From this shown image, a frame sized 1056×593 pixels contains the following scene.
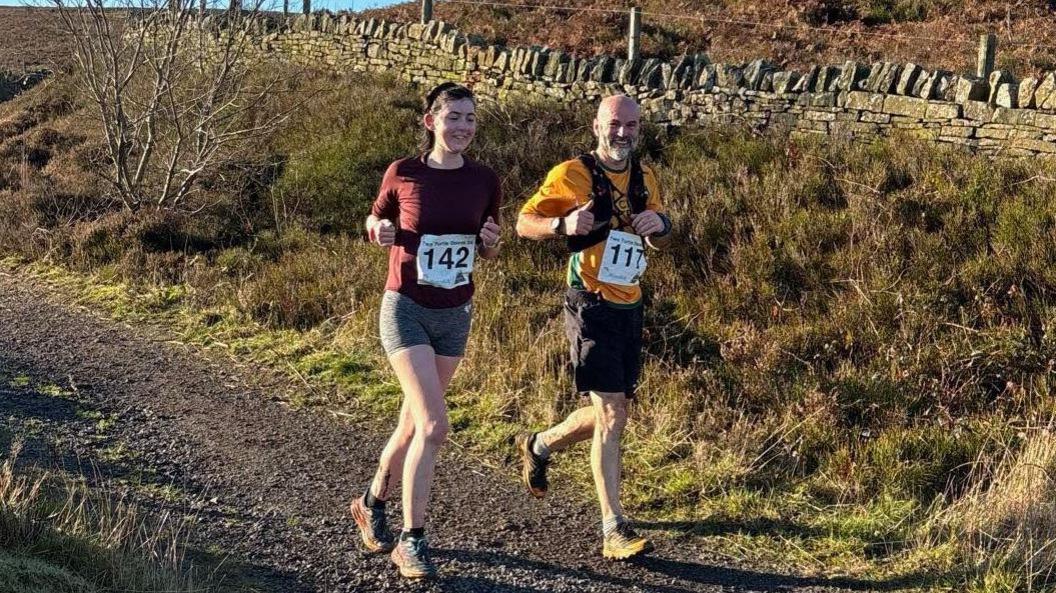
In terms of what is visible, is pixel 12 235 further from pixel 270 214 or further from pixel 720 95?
pixel 720 95

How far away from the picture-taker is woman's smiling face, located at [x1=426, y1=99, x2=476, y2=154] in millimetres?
3951

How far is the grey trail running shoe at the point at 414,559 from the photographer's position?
3949 millimetres

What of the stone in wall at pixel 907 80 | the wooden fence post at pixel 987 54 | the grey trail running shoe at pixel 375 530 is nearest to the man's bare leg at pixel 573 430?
the grey trail running shoe at pixel 375 530

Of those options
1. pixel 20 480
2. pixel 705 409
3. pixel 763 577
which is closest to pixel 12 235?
pixel 20 480

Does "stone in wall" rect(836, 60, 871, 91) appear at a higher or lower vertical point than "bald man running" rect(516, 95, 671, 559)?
higher

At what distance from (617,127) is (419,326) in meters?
1.27

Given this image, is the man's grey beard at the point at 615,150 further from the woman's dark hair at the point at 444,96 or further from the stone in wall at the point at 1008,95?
the stone in wall at the point at 1008,95

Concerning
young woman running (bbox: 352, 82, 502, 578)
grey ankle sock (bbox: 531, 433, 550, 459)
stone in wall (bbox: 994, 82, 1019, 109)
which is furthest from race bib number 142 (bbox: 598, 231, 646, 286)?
stone in wall (bbox: 994, 82, 1019, 109)

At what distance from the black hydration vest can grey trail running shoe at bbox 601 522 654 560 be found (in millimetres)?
1355

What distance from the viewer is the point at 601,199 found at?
14.1 feet

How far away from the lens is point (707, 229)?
27.7 ft

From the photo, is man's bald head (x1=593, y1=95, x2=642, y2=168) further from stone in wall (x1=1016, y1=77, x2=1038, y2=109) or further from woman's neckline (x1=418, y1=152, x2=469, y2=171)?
stone in wall (x1=1016, y1=77, x2=1038, y2=109)

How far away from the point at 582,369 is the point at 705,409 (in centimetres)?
179

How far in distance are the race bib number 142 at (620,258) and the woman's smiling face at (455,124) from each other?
2.70 feet
